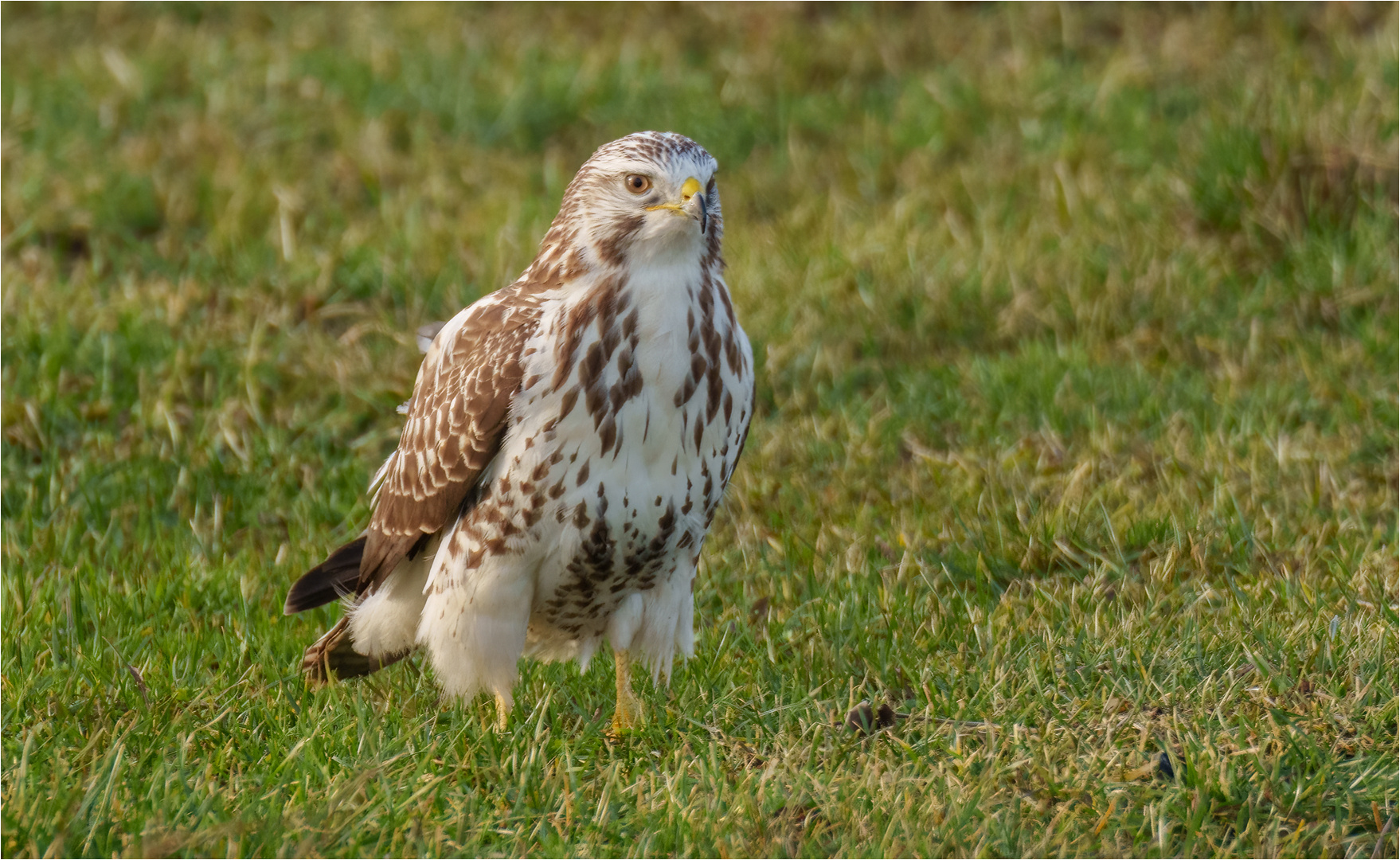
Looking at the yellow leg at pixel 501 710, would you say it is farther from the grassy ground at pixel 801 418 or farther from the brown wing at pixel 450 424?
the brown wing at pixel 450 424

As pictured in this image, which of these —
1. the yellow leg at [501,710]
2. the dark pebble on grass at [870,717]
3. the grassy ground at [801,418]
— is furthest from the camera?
the yellow leg at [501,710]

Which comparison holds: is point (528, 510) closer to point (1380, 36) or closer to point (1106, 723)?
point (1106, 723)

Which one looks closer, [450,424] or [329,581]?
[450,424]

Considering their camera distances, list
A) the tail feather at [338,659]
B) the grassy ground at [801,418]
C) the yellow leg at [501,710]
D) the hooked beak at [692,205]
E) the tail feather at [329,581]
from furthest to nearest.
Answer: the tail feather at [329,581], the tail feather at [338,659], the yellow leg at [501,710], the hooked beak at [692,205], the grassy ground at [801,418]

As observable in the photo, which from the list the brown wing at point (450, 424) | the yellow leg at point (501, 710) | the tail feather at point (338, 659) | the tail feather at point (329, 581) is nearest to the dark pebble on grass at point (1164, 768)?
the yellow leg at point (501, 710)

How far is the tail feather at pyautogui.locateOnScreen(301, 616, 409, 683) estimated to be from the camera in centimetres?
446

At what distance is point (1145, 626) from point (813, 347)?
8.40ft

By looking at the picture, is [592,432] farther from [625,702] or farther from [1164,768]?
[1164,768]

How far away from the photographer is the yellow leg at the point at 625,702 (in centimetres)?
407

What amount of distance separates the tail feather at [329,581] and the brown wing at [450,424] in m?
0.06

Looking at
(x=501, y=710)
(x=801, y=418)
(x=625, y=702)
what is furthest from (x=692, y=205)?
(x=801, y=418)

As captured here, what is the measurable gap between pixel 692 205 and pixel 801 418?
2521 millimetres

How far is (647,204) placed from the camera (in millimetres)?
3949

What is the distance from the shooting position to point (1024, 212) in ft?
25.6
